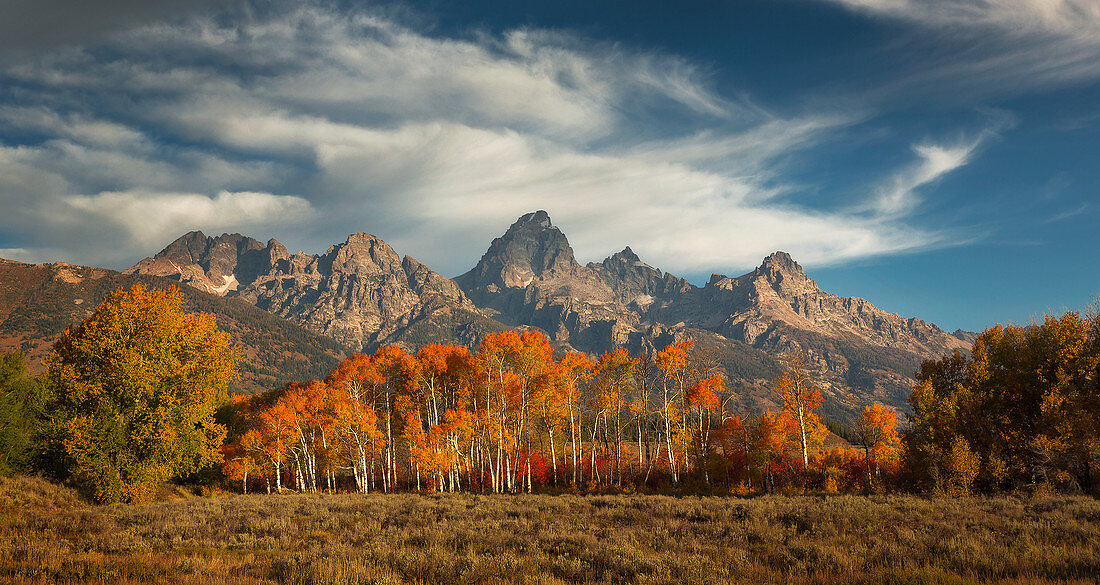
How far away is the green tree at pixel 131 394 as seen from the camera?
1092 inches

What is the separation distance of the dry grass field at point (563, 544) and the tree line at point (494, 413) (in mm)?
5388

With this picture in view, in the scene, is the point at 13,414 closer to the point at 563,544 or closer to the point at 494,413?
the point at 494,413

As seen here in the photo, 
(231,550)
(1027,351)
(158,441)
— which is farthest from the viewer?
(1027,351)

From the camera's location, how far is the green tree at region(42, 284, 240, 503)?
2773 cm

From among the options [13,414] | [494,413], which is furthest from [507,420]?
[13,414]

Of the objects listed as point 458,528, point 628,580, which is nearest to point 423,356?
point 458,528

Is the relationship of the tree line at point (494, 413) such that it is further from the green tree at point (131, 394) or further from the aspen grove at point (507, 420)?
the aspen grove at point (507, 420)

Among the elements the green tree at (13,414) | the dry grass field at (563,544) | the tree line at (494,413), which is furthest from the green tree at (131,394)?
the green tree at (13,414)

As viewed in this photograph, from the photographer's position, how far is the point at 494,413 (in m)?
48.8

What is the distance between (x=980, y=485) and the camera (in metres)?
39.7

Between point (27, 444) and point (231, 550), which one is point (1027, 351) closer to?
point (231, 550)

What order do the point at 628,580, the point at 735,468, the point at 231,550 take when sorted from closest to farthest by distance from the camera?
the point at 628,580, the point at 231,550, the point at 735,468

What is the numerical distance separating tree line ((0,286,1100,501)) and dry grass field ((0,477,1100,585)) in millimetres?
5388

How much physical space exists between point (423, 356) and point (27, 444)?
98.5 feet
